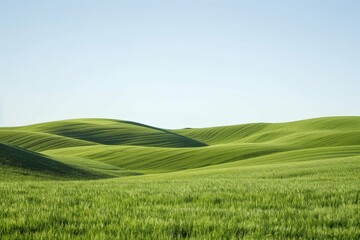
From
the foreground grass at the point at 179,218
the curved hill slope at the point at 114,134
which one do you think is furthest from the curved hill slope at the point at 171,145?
the foreground grass at the point at 179,218

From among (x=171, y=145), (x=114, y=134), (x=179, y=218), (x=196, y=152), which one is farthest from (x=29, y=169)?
(x=114, y=134)

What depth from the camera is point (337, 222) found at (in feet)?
22.5

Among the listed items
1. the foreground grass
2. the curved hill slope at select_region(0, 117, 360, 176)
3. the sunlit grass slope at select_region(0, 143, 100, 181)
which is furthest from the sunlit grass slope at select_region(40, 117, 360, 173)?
the foreground grass

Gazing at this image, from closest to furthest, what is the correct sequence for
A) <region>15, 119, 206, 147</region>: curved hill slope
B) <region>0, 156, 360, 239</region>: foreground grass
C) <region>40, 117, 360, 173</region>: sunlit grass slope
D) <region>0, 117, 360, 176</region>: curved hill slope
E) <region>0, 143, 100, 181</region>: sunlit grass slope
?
<region>0, 156, 360, 239</region>: foreground grass → <region>0, 143, 100, 181</region>: sunlit grass slope → <region>0, 117, 360, 176</region>: curved hill slope → <region>40, 117, 360, 173</region>: sunlit grass slope → <region>15, 119, 206, 147</region>: curved hill slope

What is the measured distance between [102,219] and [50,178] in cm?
4268

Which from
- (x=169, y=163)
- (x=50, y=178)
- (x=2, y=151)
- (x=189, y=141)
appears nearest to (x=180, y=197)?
(x=50, y=178)

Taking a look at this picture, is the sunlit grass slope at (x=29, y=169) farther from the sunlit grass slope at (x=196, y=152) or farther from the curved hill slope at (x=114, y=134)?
the curved hill slope at (x=114, y=134)

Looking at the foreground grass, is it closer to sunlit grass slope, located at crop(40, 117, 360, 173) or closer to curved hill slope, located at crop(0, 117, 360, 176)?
curved hill slope, located at crop(0, 117, 360, 176)

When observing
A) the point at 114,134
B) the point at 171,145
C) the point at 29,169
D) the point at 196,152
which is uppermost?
the point at 114,134

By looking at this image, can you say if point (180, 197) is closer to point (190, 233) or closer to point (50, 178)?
point (190, 233)

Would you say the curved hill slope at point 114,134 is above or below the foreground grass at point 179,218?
above

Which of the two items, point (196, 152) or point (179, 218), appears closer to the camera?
point (179, 218)

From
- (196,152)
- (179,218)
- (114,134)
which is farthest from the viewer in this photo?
(114,134)

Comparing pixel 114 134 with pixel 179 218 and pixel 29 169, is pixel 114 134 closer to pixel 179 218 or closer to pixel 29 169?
pixel 29 169
